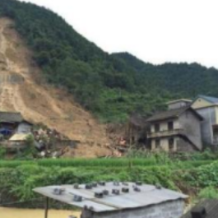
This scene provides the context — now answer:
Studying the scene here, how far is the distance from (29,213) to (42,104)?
28243 mm

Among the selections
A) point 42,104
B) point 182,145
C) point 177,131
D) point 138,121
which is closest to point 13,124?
point 42,104

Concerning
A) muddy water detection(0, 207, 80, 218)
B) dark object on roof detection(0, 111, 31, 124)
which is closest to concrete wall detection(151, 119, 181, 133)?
dark object on roof detection(0, 111, 31, 124)

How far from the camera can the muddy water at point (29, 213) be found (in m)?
22.2

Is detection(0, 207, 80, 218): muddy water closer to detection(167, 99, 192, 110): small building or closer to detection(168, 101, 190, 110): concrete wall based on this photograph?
detection(167, 99, 192, 110): small building

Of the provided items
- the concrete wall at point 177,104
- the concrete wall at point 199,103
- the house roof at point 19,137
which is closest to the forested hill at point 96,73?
the concrete wall at point 177,104

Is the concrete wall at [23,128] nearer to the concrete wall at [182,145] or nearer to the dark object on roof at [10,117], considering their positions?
the dark object on roof at [10,117]

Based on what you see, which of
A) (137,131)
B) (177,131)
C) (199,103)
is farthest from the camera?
(199,103)

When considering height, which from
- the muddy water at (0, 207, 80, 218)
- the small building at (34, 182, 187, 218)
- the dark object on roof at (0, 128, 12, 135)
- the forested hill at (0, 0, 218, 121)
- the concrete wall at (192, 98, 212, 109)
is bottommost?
the muddy water at (0, 207, 80, 218)

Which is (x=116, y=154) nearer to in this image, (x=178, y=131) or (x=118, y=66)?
(x=178, y=131)

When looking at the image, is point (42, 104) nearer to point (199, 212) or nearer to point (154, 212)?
point (154, 212)

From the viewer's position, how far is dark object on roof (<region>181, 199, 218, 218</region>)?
998 centimetres

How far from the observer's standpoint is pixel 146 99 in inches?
2169

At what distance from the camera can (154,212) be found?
39.3ft

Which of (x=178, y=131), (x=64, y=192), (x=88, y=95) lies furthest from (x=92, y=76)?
(x=64, y=192)
